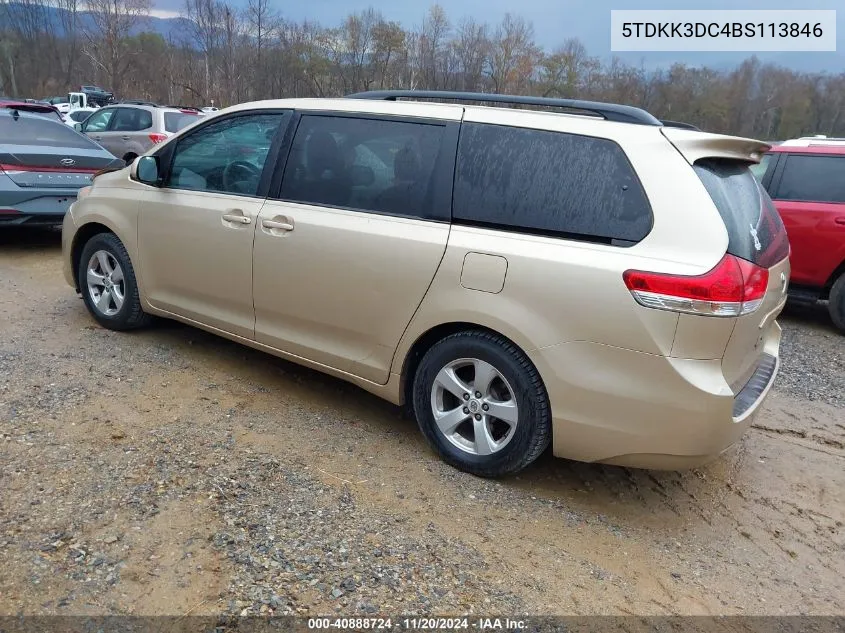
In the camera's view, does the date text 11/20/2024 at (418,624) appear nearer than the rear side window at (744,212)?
Yes

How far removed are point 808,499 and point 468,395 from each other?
184cm

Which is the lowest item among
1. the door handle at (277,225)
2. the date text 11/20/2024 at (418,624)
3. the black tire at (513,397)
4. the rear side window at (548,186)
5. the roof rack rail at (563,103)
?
the date text 11/20/2024 at (418,624)

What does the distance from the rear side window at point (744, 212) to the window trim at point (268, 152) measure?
91.7 inches

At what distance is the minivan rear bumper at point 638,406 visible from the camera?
2695 mm

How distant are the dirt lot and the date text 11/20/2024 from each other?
5 centimetres

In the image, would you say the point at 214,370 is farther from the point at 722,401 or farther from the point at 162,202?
the point at 722,401

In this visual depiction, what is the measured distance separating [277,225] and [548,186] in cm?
158

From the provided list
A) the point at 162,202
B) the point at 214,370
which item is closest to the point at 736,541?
the point at 214,370

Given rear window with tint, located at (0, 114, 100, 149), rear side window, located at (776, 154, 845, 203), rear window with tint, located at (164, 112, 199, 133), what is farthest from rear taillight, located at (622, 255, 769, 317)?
rear window with tint, located at (164, 112, 199, 133)

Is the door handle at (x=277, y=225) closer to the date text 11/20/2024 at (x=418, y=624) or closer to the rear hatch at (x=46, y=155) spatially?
the date text 11/20/2024 at (x=418, y=624)

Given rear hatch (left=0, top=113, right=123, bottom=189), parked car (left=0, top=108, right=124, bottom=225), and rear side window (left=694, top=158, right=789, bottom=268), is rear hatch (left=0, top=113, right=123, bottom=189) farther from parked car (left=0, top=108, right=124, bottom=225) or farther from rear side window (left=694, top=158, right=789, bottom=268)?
rear side window (left=694, top=158, right=789, bottom=268)

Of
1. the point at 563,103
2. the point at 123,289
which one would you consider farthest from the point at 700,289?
the point at 123,289

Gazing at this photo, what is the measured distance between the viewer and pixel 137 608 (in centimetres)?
227

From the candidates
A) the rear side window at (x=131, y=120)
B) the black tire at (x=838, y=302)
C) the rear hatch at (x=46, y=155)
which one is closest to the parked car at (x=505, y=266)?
the black tire at (x=838, y=302)
